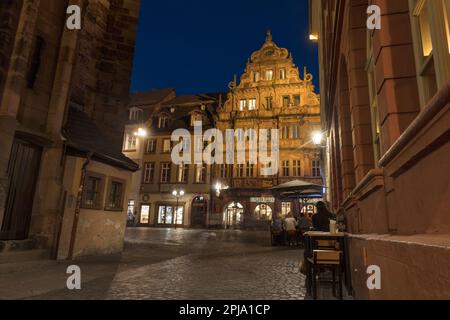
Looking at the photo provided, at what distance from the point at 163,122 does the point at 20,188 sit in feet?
102

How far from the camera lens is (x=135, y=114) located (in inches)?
1588

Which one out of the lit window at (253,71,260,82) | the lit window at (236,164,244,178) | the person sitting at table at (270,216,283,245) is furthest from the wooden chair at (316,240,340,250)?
the lit window at (253,71,260,82)

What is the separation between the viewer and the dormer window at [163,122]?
38.6 meters

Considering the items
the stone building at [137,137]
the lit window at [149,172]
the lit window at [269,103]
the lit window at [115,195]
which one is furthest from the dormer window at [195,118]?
the lit window at [115,195]

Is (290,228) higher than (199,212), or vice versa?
(199,212)

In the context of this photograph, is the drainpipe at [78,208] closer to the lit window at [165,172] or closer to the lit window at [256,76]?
the lit window at [256,76]

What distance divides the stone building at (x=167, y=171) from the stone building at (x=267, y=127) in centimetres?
258

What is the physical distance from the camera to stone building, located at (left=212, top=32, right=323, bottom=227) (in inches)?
1241

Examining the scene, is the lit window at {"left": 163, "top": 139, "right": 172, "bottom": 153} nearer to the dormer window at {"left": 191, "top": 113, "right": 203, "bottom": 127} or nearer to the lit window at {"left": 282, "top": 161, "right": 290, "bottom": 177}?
the dormer window at {"left": 191, "top": 113, "right": 203, "bottom": 127}

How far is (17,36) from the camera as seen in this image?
8094 mm

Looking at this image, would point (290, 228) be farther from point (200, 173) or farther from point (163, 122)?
point (163, 122)

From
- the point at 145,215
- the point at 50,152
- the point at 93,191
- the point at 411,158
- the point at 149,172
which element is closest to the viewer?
the point at 411,158

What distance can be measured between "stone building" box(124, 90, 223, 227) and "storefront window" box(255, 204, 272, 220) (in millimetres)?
5420

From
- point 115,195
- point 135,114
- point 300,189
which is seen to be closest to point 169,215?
point 135,114
